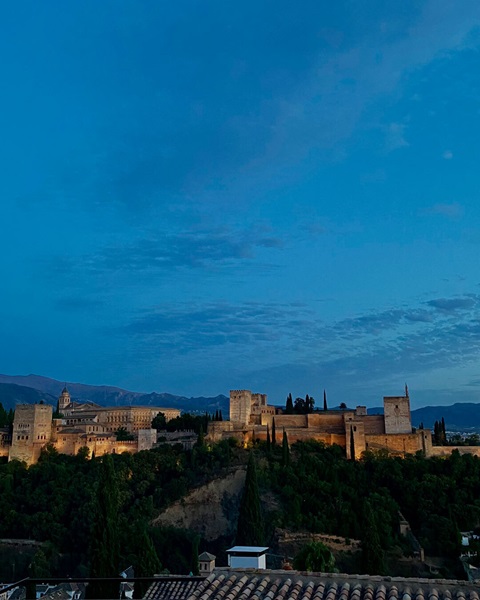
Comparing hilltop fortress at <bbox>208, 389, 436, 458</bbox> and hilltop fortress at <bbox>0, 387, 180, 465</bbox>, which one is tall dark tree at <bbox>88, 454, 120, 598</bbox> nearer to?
hilltop fortress at <bbox>208, 389, 436, 458</bbox>

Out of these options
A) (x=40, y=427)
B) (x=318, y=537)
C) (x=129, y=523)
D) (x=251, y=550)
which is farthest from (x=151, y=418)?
(x=251, y=550)

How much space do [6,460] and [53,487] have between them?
10270 mm

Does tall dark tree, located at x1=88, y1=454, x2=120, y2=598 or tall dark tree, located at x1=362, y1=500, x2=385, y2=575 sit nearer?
tall dark tree, located at x1=88, y1=454, x2=120, y2=598

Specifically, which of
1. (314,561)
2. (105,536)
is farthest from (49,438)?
(314,561)

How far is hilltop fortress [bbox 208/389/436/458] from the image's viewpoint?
46844 mm

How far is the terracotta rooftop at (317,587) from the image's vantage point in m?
7.22

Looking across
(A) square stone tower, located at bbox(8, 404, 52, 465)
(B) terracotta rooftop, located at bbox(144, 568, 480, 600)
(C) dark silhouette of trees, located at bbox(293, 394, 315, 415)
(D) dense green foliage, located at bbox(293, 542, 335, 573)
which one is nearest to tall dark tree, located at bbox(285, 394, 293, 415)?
(C) dark silhouette of trees, located at bbox(293, 394, 315, 415)

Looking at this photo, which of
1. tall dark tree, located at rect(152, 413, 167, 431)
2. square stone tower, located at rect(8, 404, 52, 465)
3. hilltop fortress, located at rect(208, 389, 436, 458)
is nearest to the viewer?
hilltop fortress, located at rect(208, 389, 436, 458)

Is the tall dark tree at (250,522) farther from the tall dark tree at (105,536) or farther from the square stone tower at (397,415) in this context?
the square stone tower at (397,415)

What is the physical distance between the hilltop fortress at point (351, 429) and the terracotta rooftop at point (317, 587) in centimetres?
3974

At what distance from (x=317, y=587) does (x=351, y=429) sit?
40.6 meters

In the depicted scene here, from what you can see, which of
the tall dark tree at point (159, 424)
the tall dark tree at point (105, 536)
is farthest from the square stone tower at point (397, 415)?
the tall dark tree at point (105, 536)

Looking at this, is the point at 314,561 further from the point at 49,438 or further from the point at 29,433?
the point at 49,438

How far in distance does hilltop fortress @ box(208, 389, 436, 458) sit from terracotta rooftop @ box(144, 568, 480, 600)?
130 ft
